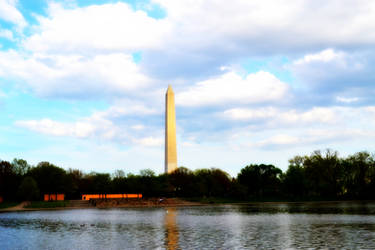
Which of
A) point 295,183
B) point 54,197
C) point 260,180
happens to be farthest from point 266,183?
point 54,197

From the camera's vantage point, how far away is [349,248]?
21.6m

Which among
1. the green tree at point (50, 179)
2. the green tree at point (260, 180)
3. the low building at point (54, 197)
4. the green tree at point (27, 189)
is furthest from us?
the green tree at point (260, 180)

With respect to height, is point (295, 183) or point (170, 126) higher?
point (170, 126)

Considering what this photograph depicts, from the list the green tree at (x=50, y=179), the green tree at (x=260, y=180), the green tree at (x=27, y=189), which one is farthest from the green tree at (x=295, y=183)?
the green tree at (x=27, y=189)

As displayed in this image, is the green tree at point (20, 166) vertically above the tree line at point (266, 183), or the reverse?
the green tree at point (20, 166)

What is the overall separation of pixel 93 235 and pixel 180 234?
6.14 m

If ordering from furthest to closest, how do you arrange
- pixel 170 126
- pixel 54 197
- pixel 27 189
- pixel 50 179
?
pixel 170 126 < pixel 54 197 < pixel 50 179 < pixel 27 189

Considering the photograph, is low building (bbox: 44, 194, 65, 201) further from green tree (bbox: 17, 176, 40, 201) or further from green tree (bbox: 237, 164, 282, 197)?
green tree (bbox: 237, 164, 282, 197)

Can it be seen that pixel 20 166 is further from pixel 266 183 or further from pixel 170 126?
pixel 266 183

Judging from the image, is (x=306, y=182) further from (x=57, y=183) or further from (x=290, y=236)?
A: (x=290, y=236)

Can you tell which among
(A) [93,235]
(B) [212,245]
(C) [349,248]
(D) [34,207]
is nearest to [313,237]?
(C) [349,248]

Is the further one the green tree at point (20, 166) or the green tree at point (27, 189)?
the green tree at point (20, 166)

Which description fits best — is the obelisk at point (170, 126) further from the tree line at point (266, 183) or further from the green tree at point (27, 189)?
the green tree at point (27, 189)

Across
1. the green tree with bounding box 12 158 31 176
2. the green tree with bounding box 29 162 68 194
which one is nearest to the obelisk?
the green tree with bounding box 29 162 68 194
